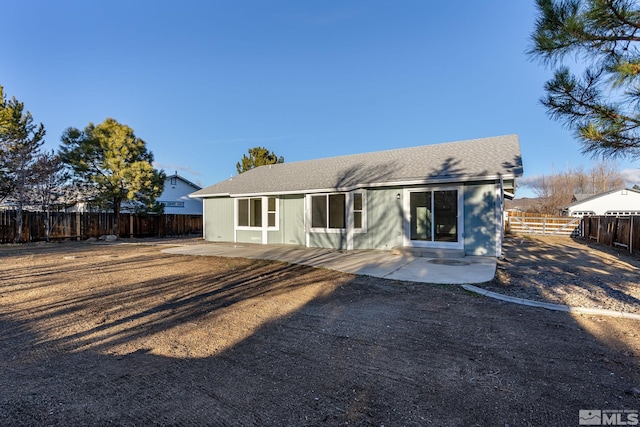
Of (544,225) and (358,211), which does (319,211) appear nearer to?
(358,211)

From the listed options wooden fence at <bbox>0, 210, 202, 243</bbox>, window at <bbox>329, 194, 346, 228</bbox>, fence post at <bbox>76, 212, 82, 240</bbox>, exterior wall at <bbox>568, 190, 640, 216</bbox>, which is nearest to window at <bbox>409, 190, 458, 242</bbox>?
window at <bbox>329, 194, 346, 228</bbox>

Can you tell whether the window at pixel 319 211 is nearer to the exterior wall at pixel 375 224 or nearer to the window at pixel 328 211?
the window at pixel 328 211

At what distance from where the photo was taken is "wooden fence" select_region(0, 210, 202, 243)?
15.3 metres

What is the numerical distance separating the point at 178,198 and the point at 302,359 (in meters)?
29.4

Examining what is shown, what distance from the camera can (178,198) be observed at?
2948 cm

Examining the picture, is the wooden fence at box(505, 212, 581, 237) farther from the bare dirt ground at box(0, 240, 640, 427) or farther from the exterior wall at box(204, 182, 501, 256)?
the bare dirt ground at box(0, 240, 640, 427)

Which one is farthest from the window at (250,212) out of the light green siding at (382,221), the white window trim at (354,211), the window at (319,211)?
the light green siding at (382,221)

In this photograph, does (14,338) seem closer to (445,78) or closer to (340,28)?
(340,28)

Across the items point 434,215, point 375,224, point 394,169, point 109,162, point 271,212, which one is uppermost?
point 109,162

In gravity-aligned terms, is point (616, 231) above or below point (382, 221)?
below

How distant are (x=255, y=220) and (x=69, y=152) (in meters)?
12.2

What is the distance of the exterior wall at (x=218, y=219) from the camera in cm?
1556

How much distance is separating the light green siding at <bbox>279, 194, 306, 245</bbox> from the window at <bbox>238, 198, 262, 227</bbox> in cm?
132

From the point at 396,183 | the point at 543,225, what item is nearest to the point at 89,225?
the point at 396,183
